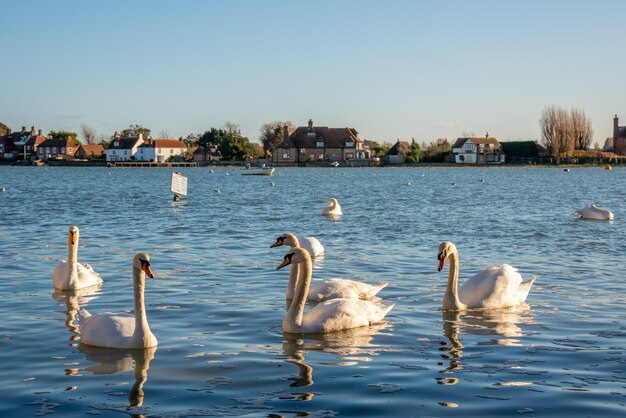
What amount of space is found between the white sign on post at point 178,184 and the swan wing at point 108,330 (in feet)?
122

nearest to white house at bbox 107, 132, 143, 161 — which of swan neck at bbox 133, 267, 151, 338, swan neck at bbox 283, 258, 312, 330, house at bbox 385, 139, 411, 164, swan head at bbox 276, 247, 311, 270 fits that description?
house at bbox 385, 139, 411, 164

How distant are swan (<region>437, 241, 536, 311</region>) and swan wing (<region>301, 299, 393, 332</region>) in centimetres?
153

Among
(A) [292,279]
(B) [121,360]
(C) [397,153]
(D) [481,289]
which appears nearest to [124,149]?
(C) [397,153]

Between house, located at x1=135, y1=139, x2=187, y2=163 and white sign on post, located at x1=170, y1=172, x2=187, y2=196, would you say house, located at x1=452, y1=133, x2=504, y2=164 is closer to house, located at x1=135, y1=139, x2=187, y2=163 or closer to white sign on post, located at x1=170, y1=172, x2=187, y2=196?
house, located at x1=135, y1=139, x2=187, y2=163

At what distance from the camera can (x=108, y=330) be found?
1042 centimetres

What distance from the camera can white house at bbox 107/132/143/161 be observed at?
194 meters

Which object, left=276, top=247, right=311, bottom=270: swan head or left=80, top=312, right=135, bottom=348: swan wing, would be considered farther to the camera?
left=276, top=247, right=311, bottom=270: swan head

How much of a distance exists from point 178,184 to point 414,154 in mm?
135892

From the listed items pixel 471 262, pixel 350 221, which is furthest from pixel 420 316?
pixel 350 221

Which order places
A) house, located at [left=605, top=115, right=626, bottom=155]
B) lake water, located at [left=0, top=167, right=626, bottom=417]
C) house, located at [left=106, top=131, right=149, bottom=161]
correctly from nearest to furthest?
lake water, located at [left=0, top=167, right=626, bottom=417]
house, located at [left=605, top=115, right=626, bottom=155]
house, located at [left=106, top=131, right=149, bottom=161]

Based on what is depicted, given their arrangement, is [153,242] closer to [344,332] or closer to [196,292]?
[196,292]

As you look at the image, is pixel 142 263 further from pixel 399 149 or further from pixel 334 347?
pixel 399 149

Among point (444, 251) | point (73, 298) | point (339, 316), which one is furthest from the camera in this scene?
point (73, 298)

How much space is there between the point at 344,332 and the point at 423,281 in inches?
201
